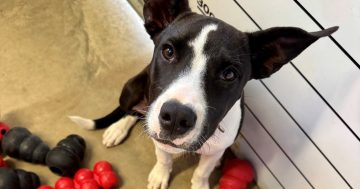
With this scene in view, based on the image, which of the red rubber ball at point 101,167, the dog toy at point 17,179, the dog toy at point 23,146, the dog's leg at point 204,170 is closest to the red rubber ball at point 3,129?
the dog toy at point 23,146

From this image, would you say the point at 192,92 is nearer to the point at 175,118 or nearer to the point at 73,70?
the point at 175,118

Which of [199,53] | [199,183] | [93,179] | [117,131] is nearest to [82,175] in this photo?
[93,179]

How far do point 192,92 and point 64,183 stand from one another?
3.72ft

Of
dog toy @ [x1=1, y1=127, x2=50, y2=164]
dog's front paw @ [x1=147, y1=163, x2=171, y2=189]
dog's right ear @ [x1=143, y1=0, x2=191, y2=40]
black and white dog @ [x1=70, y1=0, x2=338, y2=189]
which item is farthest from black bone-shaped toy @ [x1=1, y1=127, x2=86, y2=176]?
dog's right ear @ [x1=143, y1=0, x2=191, y2=40]

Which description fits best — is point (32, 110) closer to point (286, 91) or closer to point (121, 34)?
point (121, 34)

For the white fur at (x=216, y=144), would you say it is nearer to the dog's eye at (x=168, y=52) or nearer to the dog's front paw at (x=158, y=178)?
the dog's front paw at (x=158, y=178)

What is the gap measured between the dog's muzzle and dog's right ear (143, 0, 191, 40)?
504 mm

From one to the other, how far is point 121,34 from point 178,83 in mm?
1789

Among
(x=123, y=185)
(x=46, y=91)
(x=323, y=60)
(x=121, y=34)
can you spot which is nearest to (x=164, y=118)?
(x=323, y=60)

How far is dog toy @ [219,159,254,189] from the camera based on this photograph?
2.81 meters

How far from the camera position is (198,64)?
188cm

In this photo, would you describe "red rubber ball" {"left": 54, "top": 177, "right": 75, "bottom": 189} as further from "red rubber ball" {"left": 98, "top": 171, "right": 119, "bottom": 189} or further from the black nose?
the black nose

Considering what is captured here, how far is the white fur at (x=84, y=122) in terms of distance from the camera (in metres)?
2.85

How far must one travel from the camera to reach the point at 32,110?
9.93 feet
